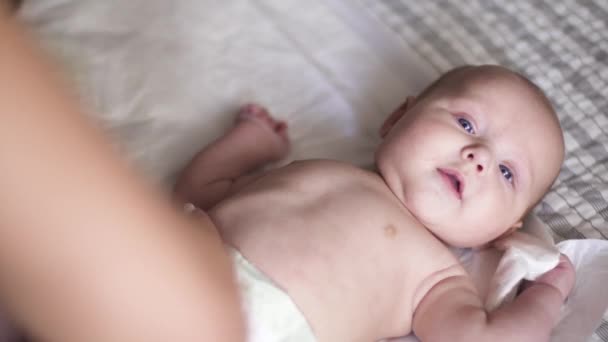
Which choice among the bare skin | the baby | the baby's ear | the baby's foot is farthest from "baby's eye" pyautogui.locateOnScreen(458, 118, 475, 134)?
the bare skin

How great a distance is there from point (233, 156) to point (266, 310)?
13.4 inches

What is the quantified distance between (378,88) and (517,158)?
357mm

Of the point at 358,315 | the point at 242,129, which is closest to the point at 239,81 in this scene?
the point at 242,129

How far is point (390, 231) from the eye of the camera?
2.83ft

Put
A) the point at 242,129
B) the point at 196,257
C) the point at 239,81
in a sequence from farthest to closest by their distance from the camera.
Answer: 1. the point at 239,81
2. the point at 242,129
3. the point at 196,257

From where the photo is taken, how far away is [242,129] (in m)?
1.04

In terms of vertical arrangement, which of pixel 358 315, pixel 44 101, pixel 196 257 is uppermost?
pixel 44 101

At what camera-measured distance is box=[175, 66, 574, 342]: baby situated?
78cm

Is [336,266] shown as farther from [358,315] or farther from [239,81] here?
[239,81]

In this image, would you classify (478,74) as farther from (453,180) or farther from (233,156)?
(233,156)

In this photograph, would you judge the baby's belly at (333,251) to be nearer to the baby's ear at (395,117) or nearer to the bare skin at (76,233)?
the baby's ear at (395,117)

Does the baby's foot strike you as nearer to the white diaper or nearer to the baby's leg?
the baby's leg

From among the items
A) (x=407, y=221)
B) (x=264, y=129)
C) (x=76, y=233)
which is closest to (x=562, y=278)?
(x=407, y=221)

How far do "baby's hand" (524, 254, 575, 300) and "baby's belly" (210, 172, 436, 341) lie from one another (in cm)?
18
